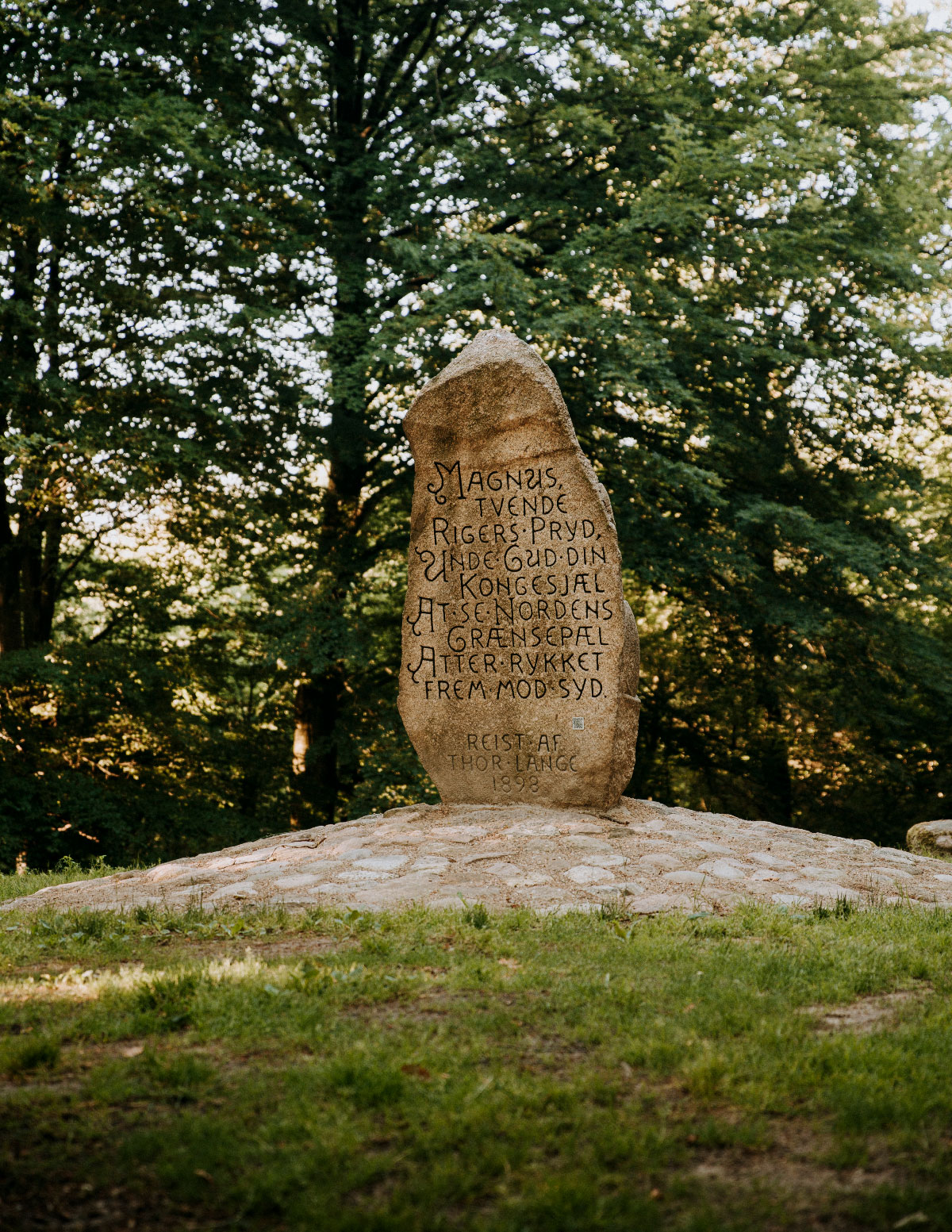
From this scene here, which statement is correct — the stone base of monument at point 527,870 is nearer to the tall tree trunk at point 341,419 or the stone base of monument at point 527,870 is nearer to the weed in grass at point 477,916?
the weed in grass at point 477,916

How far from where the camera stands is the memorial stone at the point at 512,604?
8.05m

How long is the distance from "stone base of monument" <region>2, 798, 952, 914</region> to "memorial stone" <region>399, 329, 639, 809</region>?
0.41 metres

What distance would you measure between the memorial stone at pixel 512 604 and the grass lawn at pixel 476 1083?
324 cm

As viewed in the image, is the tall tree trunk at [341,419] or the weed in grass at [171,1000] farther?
the tall tree trunk at [341,419]

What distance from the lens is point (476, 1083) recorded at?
3.11m

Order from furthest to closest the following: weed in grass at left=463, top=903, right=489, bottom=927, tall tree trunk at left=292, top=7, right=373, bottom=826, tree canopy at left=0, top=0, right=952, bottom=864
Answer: tall tree trunk at left=292, top=7, right=373, bottom=826
tree canopy at left=0, top=0, right=952, bottom=864
weed in grass at left=463, top=903, right=489, bottom=927

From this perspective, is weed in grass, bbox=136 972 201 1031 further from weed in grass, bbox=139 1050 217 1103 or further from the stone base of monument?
the stone base of monument

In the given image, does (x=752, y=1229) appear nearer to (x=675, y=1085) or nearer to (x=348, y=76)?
(x=675, y=1085)

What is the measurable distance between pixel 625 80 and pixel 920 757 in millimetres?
10382

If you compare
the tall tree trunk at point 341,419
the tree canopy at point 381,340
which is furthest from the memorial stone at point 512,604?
the tall tree trunk at point 341,419

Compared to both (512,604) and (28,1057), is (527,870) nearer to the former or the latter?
(512,604)

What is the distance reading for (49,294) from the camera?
11.8 metres

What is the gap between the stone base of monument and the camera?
19.0 feet

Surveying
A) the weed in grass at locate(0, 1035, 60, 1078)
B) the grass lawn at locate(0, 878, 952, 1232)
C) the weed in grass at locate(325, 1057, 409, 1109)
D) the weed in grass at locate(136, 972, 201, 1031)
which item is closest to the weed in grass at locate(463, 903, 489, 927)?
the grass lawn at locate(0, 878, 952, 1232)
